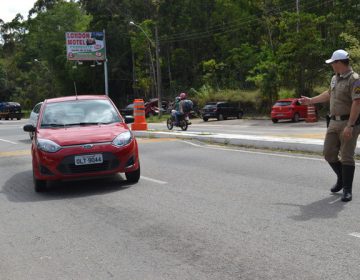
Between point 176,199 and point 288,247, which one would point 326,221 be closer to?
point 288,247

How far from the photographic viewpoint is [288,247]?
4.91 m

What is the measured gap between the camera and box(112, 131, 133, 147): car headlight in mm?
8305

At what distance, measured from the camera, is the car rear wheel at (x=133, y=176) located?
885 cm

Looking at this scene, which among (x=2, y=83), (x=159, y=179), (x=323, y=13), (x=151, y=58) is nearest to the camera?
(x=159, y=179)

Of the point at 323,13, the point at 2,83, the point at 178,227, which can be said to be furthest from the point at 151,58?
the point at 178,227

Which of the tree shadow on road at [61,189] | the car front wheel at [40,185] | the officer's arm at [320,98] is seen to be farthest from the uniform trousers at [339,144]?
the car front wheel at [40,185]

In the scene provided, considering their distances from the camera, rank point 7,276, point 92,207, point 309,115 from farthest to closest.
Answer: point 309,115
point 92,207
point 7,276

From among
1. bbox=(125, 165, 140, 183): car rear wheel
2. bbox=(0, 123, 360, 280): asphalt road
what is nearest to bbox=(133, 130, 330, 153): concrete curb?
bbox=(0, 123, 360, 280): asphalt road

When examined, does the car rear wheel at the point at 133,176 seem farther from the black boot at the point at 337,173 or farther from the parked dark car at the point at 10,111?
the parked dark car at the point at 10,111

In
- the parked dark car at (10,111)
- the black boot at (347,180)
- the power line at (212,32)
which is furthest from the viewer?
the parked dark car at (10,111)

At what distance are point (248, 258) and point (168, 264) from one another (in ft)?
2.39

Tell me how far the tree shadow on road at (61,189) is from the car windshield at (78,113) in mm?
1082

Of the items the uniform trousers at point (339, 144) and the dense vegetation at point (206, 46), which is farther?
the dense vegetation at point (206, 46)

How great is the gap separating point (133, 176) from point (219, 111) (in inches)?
1213
